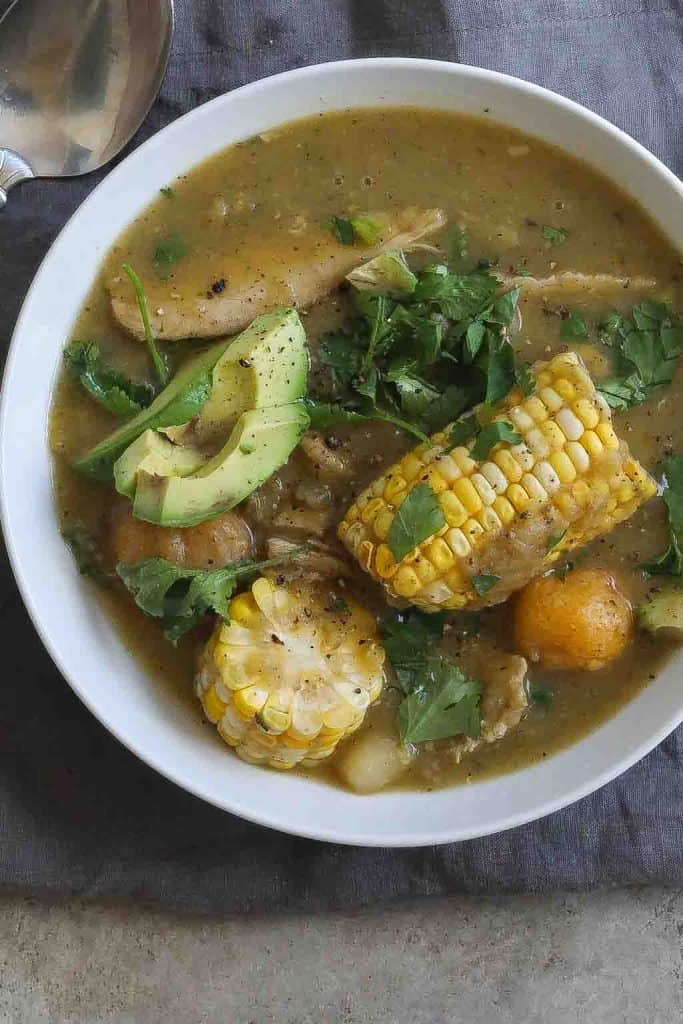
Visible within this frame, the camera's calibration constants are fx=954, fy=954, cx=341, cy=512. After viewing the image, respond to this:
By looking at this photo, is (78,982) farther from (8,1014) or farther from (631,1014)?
(631,1014)

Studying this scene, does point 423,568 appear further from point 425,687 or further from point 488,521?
point 425,687

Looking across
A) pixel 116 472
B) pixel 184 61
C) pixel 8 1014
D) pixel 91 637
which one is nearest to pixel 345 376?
pixel 116 472

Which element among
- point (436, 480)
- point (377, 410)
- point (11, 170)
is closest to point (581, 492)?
point (436, 480)

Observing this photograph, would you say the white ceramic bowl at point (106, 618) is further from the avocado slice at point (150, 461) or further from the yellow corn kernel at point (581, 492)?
the yellow corn kernel at point (581, 492)

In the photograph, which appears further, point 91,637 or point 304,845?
point 304,845

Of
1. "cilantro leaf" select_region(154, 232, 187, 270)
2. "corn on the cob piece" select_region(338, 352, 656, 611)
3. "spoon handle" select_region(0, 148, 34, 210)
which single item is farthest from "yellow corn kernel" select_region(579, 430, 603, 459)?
"spoon handle" select_region(0, 148, 34, 210)

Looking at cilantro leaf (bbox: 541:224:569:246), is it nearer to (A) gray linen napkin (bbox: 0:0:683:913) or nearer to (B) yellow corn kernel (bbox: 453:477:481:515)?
(A) gray linen napkin (bbox: 0:0:683:913)
